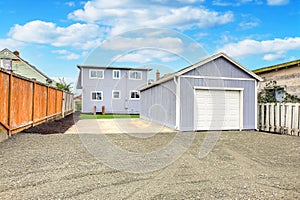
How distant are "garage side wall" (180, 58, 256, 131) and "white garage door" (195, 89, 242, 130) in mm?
276

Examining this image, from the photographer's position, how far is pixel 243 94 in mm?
10938

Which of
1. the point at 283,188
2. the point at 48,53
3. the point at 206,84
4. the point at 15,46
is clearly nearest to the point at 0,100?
the point at 283,188

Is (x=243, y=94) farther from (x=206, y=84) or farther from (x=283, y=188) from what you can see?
(x=283, y=188)

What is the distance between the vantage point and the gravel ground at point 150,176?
3.13m

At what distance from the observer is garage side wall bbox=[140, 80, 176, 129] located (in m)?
10.9

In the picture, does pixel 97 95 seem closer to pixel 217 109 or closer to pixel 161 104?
pixel 161 104

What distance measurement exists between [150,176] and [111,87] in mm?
21472

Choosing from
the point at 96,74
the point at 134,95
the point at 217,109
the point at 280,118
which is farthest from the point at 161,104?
the point at 96,74

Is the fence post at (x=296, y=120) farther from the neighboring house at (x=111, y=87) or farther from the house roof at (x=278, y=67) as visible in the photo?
the neighboring house at (x=111, y=87)

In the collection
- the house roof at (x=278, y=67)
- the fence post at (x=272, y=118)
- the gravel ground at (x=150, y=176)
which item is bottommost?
the gravel ground at (x=150, y=176)

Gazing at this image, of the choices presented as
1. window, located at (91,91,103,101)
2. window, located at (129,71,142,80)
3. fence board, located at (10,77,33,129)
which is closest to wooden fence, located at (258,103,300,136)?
fence board, located at (10,77,33,129)

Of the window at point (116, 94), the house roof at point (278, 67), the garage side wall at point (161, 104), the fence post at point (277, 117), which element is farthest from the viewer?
the window at point (116, 94)

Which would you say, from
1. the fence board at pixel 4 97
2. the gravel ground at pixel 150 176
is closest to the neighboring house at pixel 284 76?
the gravel ground at pixel 150 176

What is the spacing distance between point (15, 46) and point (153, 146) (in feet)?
74.4
